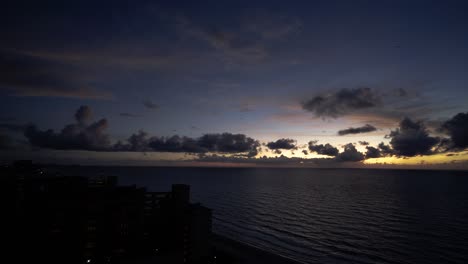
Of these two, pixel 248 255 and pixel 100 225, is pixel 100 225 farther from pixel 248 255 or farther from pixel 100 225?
pixel 248 255

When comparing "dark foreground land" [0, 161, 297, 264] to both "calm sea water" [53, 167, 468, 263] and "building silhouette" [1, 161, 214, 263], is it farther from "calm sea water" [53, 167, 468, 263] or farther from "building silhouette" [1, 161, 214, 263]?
"calm sea water" [53, 167, 468, 263]

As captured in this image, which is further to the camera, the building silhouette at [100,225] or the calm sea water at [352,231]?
the calm sea water at [352,231]

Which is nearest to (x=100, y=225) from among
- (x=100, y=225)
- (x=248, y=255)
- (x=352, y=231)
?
(x=100, y=225)

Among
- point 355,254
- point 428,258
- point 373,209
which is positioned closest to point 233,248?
point 355,254

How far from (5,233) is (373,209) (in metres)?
88.0

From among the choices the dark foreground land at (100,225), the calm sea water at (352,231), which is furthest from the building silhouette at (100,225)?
the calm sea water at (352,231)

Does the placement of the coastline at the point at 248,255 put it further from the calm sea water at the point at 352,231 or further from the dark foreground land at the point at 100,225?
the dark foreground land at the point at 100,225

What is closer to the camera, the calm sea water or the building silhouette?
the building silhouette

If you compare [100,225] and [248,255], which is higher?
[100,225]

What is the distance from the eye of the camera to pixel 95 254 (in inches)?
705

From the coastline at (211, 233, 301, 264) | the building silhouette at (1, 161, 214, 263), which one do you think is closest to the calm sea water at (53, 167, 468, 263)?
the coastline at (211, 233, 301, 264)

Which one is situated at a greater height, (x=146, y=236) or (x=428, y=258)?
(x=146, y=236)

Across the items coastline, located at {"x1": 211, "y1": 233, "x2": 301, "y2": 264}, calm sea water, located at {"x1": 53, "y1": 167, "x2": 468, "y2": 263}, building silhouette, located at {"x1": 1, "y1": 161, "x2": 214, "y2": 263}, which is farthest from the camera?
calm sea water, located at {"x1": 53, "y1": 167, "x2": 468, "y2": 263}

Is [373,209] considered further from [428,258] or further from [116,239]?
[116,239]
